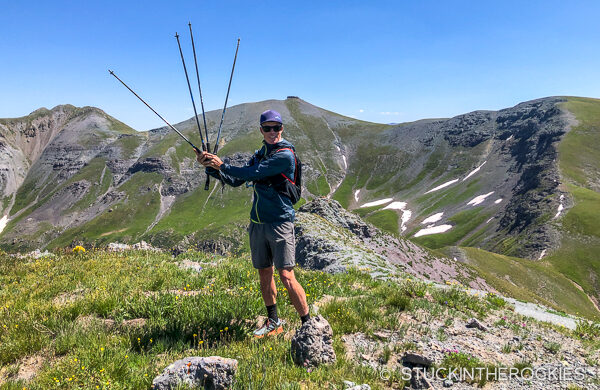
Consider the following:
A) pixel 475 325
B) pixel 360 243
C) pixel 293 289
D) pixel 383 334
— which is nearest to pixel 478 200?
pixel 360 243

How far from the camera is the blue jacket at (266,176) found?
17.9 ft

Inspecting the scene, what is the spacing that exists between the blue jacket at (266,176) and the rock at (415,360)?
3064 mm

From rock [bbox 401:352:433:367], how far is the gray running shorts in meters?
2.45

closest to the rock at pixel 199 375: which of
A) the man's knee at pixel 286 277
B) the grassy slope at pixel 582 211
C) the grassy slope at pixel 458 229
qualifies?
the man's knee at pixel 286 277

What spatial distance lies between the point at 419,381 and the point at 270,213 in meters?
3.49

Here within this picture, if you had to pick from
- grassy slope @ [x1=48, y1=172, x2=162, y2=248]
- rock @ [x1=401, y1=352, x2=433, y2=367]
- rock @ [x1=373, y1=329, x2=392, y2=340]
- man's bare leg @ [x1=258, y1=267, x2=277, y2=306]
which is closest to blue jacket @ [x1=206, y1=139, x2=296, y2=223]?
man's bare leg @ [x1=258, y1=267, x2=277, y2=306]

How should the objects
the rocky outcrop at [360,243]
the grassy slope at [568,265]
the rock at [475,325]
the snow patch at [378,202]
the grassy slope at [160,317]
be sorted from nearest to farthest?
the grassy slope at [160,317] → the rock at [475,325] → the rocky outcrop at [360,243] → the grassy slope at [568,265] → the snow patch at [378,202]

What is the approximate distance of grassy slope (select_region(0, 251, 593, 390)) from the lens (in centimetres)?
416

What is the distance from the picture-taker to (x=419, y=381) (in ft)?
14.7

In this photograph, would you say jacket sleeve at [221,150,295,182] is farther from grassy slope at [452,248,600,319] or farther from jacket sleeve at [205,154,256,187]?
grassy slope at [452,248,600,319]

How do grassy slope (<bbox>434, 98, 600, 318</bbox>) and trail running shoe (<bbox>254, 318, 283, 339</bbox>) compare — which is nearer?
trail running shoe (<bbox>254, 318, 283, 339</bbox>)

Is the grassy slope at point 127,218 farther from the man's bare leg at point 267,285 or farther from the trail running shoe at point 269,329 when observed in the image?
the trail running shoe at point 269,329

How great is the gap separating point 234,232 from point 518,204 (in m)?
99.9

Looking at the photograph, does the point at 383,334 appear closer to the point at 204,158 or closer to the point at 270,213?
the point at 270,213
